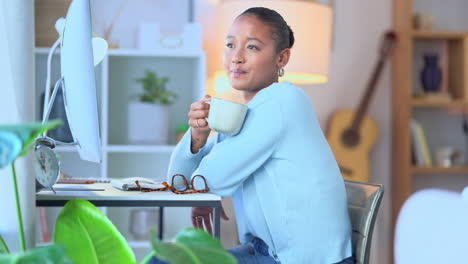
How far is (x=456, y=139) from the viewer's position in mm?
4207

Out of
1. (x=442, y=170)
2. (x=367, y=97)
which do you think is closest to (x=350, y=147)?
(x=367, y=97)

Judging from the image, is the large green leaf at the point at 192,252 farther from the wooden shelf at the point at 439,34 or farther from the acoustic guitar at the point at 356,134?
the wooden shelf at the point at 439,34

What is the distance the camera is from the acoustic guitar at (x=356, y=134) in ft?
12.6

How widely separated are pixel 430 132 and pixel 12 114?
355 centimetres

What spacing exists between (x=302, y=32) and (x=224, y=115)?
204cm

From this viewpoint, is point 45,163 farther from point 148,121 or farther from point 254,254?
point 148,121

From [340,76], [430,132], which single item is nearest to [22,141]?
[340,76]

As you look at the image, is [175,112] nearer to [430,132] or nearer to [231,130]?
[430,132]

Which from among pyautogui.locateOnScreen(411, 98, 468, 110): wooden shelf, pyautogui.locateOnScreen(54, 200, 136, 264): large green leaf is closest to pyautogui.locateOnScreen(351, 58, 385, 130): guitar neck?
pyautogui.locateOnScreen(411, 98, 468, 110): wooden shelf

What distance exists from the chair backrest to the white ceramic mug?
1.17 ft

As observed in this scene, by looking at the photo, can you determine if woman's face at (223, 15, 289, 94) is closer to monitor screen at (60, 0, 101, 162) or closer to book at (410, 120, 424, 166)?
monitor screen at (60, 0, 101, 162)

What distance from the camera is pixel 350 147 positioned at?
3.86 metres

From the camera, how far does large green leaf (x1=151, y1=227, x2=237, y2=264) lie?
72 centimetres

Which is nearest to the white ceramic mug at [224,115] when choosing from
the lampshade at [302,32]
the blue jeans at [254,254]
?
the blue jeans at [254,254]
